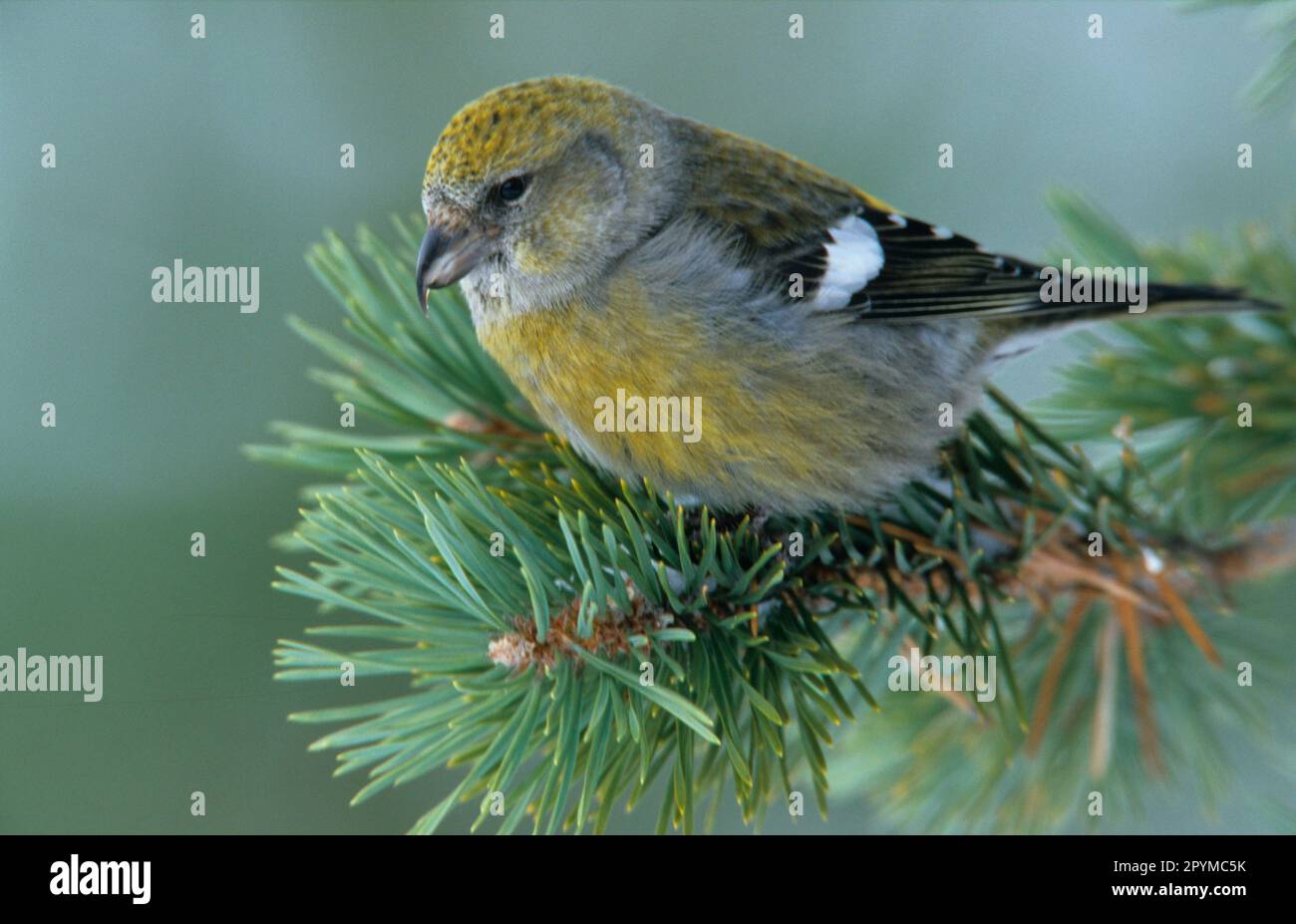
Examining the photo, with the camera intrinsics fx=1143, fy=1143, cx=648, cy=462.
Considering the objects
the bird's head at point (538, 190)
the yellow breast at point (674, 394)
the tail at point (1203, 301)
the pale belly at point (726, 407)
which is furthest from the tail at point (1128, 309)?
the bird's head at point (538, 190)

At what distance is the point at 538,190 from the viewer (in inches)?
63.5

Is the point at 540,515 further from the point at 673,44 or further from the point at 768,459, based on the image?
the point at 673,44

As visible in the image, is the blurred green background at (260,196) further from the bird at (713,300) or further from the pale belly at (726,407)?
the pale belly at (726,407)

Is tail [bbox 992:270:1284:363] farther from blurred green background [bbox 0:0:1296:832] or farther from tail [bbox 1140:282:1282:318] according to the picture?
blurred green background [bbox 0:0:1296:832]

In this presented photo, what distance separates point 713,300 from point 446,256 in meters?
0.35

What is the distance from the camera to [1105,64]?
3.08 meters

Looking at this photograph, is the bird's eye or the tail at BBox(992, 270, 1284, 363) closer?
the tail at BBox(992, 270, 1284, 363)

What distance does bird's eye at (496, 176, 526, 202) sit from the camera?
5.16ft

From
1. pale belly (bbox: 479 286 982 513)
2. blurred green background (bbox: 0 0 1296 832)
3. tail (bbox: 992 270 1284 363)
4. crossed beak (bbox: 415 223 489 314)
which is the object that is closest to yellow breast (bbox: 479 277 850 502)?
pale belly (bbox: 479 286 982 513)

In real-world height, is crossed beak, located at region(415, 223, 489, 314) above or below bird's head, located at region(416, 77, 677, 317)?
below

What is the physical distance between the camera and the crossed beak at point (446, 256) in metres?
1.46

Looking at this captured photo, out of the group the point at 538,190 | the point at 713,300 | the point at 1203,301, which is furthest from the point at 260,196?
the point at 1203,301

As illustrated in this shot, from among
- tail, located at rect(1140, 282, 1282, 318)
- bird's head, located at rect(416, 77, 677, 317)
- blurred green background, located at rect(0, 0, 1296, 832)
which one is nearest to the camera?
tail, located at rect(1140, 282, 1282, 318)

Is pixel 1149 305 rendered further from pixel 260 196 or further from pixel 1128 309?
pixel 260 196
